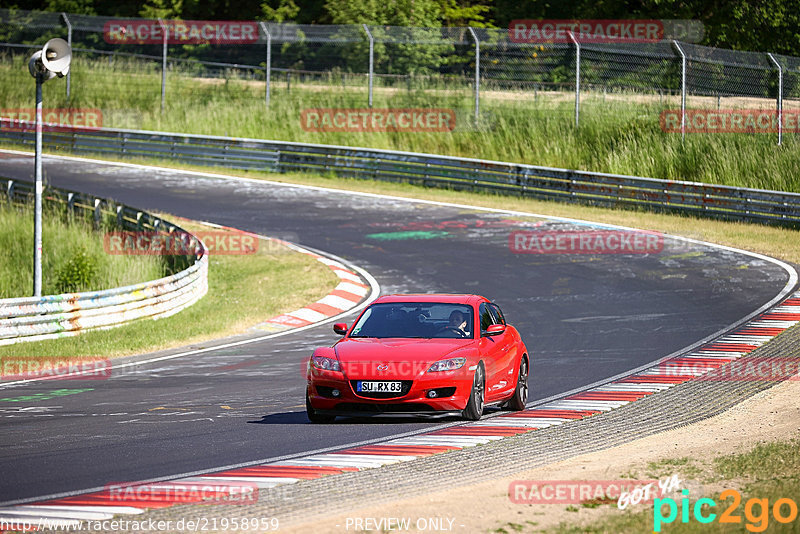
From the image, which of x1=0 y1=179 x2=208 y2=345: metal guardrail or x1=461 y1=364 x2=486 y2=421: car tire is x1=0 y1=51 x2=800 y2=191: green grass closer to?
x1=0 y1=179 x2=208 y2=345: metal guardrail

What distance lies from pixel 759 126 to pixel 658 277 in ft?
39.3

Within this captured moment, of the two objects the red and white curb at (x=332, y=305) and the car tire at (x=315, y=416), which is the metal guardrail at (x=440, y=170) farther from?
the car tire at (x=315, y=416)

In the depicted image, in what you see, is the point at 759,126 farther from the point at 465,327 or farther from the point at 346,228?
the point at 465,327

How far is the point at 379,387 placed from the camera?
1095 cm

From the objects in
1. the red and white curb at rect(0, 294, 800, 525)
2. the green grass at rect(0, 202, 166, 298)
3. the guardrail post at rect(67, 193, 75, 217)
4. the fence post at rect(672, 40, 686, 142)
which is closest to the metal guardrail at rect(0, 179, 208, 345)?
the green grass at rect(0, 202, 166, 298)

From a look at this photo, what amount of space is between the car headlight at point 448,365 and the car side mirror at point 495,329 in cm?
79

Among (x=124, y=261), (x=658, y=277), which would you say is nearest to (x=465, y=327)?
(x=658, y=277)

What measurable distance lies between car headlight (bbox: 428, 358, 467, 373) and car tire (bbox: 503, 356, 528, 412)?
4.35 ft

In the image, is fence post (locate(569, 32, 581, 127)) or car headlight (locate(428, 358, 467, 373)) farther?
fence post (locate(569, 32, 581, 127))

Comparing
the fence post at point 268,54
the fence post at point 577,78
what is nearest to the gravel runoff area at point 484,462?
the fence post at point 577,78

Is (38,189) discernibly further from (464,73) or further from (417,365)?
(464,73)

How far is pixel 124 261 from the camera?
23.6 m

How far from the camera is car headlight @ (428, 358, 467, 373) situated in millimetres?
11023

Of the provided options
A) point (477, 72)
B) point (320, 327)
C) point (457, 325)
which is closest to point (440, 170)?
point (477, 72)
